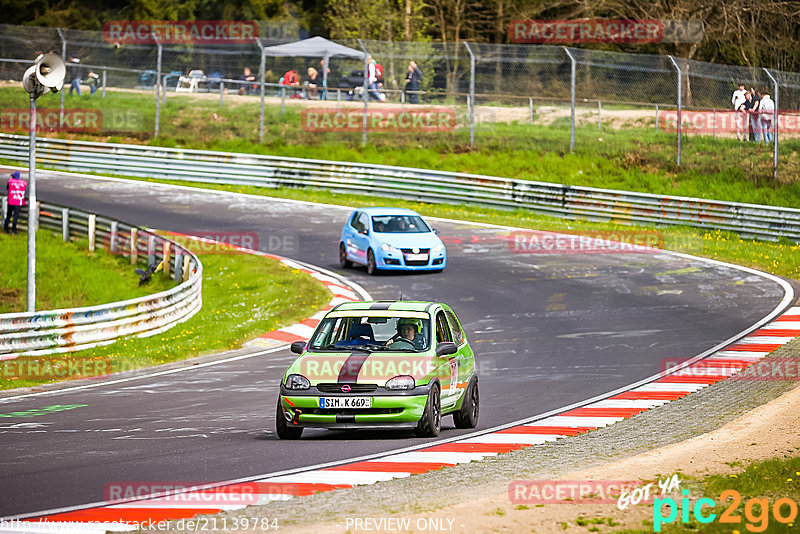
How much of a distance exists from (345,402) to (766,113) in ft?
71.2

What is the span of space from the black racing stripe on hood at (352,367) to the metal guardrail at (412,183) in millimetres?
18376

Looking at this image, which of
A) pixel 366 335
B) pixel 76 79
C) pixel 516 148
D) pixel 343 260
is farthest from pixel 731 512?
pixel 76 79

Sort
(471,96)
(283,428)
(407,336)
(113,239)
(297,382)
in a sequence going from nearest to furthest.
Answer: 1. (297,382)
2. (283,428)
3. (407,336)
4. (113,239)
5. (471,96)

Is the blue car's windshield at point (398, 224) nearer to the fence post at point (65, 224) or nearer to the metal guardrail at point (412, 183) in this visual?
the metal guardrail at point (412, 183)

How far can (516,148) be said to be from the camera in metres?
35.8

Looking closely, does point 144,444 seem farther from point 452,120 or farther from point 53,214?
point 452,120

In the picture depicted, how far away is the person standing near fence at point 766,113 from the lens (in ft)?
96.1

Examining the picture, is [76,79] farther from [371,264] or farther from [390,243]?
[390,243]

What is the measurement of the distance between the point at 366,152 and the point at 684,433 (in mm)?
26681

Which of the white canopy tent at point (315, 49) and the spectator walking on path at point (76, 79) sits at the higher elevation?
the white canopy tent at point (315, 49)

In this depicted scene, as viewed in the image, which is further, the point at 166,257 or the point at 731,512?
the point at 166,257

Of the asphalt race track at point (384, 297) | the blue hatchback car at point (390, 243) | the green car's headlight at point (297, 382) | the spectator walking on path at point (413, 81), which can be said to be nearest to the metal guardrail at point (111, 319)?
the asphalt race track at point (384, 297)

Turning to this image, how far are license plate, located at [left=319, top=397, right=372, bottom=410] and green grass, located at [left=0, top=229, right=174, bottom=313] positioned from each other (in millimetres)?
14454

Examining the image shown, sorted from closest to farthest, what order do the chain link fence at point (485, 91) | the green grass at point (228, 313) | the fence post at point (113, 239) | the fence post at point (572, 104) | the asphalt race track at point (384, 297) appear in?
the asphalt race track at point (384, 297) → the green grass at point (228, 313) → the fence post at point (113, 239) → the chain link fence at point (485, 91) → the fence post at point (572, 104)
